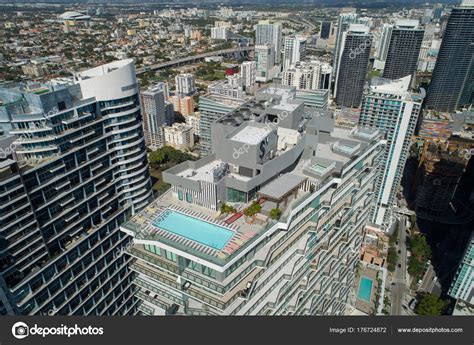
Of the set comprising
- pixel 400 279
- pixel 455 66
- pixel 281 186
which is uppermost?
pixel 281 186

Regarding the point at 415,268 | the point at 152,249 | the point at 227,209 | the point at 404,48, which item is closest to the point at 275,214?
the point at 227,209

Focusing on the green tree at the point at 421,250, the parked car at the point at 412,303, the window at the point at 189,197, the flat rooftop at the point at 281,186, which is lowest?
the parked car at the point at 412,303

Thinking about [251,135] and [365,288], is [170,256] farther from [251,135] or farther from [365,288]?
[365,288]

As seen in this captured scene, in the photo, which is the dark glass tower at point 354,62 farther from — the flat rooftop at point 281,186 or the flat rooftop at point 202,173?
the flat rooftop at point 202,173

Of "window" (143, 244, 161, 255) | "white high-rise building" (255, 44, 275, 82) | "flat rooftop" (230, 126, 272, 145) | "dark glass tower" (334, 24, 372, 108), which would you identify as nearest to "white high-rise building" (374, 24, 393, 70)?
"dark glass tower" (334, 24, 372, 108)

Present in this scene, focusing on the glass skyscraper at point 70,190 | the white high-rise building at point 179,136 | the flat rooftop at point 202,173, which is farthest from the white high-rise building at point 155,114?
the flat rooftop at point 202,173
